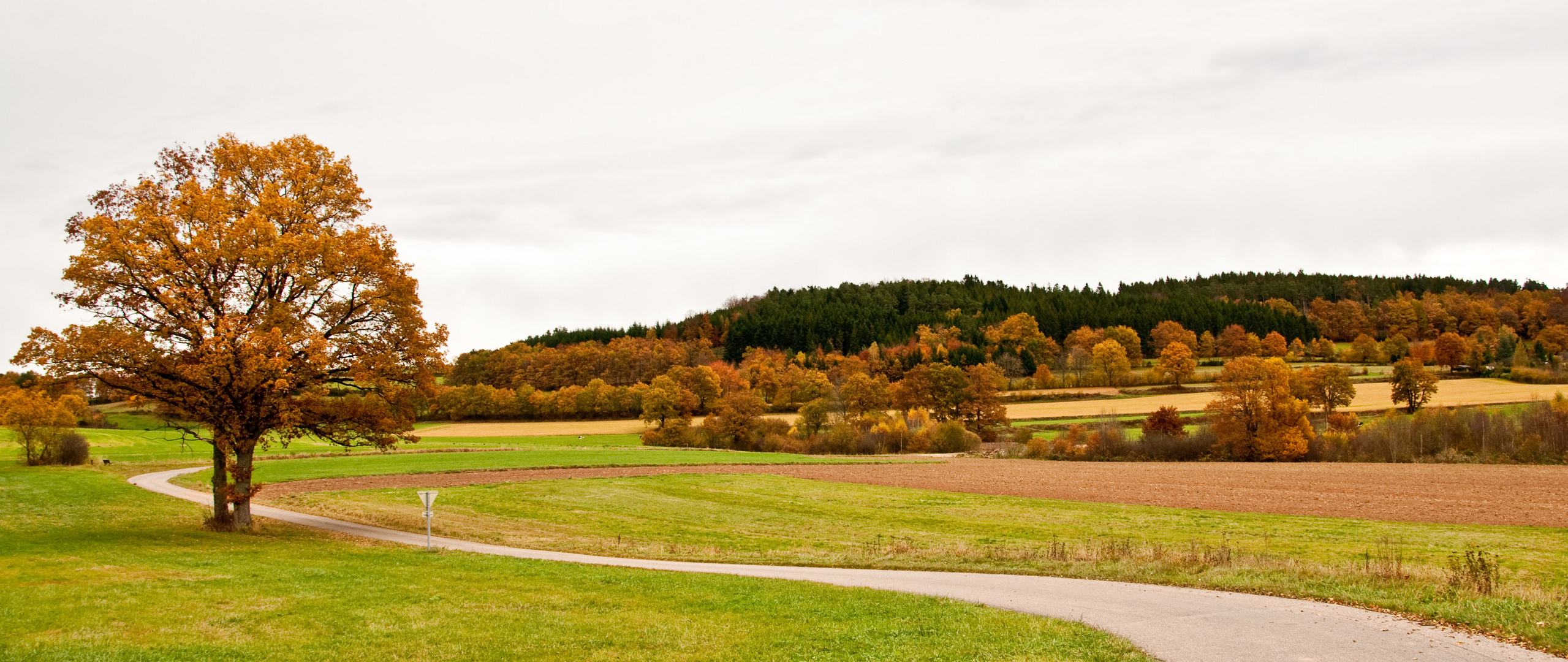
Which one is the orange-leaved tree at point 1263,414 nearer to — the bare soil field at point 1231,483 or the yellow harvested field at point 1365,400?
the bare soil field at point 1231,483

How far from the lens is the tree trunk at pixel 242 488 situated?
82.2ft

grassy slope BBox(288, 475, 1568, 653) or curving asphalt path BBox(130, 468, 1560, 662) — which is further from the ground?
curving asphalt path BBox(130, 468, 1560, 662)

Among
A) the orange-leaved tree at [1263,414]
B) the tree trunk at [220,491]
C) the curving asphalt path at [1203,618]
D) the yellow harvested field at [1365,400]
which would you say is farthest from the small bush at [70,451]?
the yellow harvested field at [1365,400]

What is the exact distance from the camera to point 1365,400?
95750 mm

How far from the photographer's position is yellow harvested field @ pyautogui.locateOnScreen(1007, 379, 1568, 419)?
90.8 metres

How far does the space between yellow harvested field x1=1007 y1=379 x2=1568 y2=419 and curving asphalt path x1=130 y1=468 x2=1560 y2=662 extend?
270 ft

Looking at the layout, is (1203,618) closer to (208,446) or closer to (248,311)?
(248,311)

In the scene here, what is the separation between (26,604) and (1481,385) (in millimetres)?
132591

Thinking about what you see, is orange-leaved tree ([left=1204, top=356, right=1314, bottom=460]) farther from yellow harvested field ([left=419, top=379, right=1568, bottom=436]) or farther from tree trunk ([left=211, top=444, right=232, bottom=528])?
tree trunk ([left=211, top=444, right=232, bottom=528])

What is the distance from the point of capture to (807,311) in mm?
191875

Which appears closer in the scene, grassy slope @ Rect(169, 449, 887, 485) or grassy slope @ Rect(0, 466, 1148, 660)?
grassy slope @ Rect(0, 466, 1148, 660)

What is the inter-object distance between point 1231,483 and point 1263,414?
2118 centimetres

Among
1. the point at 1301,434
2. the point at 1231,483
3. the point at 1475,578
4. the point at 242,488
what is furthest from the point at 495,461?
the point at 1301,434

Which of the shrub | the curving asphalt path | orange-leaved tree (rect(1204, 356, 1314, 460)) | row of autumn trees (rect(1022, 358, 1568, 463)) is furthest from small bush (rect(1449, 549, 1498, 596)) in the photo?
the shrub
